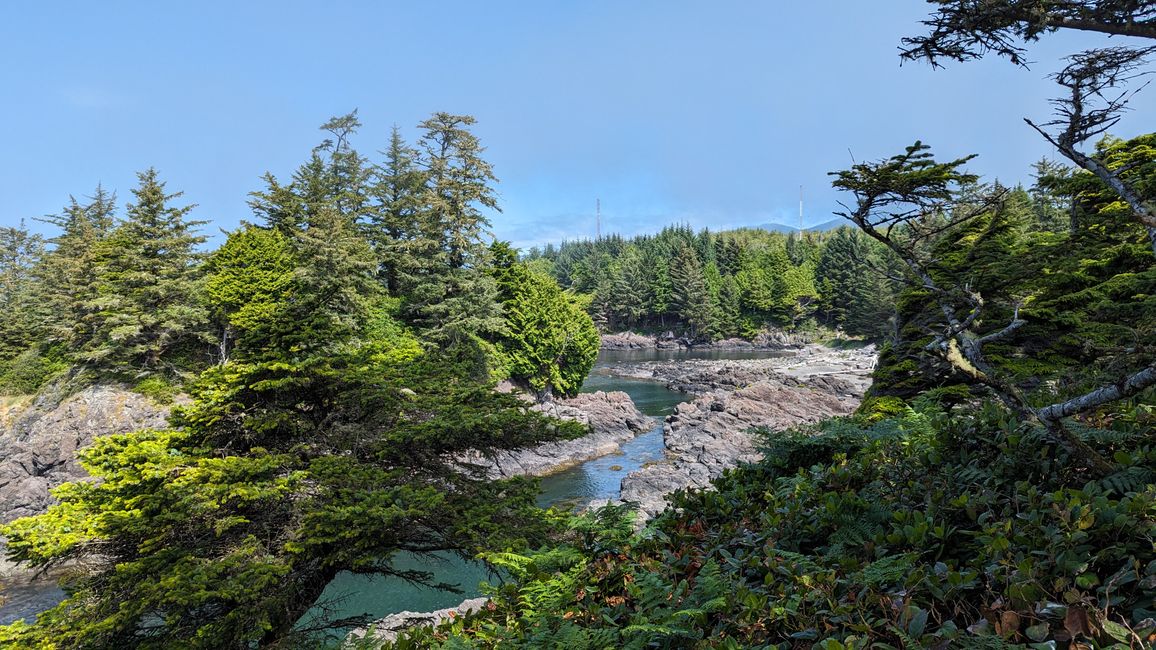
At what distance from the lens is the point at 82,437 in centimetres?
1992

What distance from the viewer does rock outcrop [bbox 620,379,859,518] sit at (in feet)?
70.2

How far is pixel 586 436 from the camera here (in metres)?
25.7

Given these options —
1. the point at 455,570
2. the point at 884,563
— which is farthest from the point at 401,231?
the point at 884,563

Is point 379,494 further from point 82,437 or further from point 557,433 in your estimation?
point 82,437

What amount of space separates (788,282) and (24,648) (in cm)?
7992

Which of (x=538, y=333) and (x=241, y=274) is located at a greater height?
(x=241, y=274)

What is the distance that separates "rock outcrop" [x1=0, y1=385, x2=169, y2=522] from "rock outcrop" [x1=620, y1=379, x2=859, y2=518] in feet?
63.0

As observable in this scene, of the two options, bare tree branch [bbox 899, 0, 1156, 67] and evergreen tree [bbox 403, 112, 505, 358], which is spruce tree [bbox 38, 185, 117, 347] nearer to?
evergreen tree [bbox 403, 112, 505, 358]

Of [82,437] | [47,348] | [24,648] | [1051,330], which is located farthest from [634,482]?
[47,348]

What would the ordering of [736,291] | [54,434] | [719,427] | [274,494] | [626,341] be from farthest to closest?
[626,341] → [736,291] → [719,427] → [54,434] → [274,494]

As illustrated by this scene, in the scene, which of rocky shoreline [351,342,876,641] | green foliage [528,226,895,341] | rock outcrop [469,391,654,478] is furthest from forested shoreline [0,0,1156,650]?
green foliage [528,226,895,341]

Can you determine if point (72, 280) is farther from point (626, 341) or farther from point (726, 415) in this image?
point (626, 341)

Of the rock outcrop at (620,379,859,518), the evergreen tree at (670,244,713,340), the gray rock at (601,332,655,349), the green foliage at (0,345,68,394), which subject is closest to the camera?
the rock outcrop at (620,379,859,518)

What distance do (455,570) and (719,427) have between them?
16.2 m
